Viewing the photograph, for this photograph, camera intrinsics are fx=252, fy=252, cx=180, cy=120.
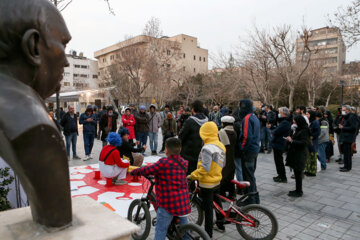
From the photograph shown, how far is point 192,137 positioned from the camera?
15.5ft

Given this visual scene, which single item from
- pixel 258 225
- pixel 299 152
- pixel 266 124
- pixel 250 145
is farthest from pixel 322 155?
pixel 258 225

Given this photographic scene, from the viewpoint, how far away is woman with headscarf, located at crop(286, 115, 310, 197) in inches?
206

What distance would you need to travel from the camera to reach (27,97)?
5.25 ft

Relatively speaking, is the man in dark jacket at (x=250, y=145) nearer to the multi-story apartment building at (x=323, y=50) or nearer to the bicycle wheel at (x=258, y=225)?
the bicycle wheel at (x=258, y=225)

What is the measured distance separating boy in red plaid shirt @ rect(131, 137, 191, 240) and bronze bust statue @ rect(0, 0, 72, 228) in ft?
3.63

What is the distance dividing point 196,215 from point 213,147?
4.20ft

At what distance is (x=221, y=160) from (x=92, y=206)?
177 cm

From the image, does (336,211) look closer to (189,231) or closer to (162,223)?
(189,231)

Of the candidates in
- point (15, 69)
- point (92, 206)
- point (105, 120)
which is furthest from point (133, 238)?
point (105, 120)

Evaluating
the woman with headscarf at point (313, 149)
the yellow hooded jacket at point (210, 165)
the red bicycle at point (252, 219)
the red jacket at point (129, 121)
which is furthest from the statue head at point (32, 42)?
the red jacket at point (129, 121)

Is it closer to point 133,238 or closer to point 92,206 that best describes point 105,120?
point 133,238

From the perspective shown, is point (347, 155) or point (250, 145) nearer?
point (250, 145)

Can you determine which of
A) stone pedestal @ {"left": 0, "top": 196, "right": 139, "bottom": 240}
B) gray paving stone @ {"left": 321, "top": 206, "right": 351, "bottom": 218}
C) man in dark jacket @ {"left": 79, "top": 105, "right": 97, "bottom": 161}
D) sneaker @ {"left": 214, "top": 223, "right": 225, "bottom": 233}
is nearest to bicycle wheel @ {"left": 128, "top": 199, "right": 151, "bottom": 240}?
sneaker @ {"left": 214, "top": 223, "right": 225, "bottom": 233}

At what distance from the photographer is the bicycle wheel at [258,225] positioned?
3389 millimetres
